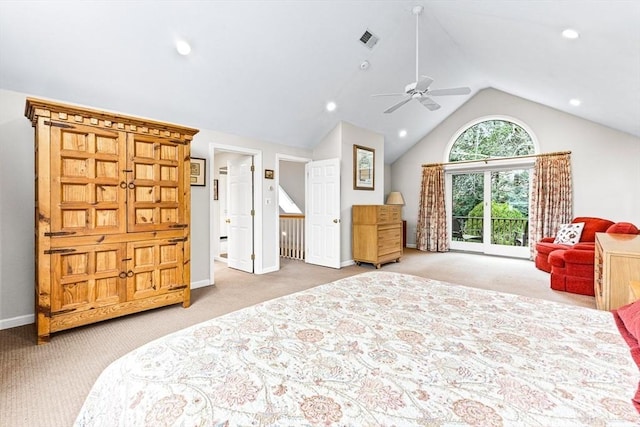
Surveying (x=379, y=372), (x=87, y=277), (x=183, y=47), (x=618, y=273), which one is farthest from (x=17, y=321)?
(x=618, y=273)

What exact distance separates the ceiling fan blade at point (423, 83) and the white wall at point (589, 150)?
389cm

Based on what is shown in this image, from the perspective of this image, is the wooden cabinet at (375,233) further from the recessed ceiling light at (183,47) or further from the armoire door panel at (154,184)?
the recessed ceiling light at (183,47)

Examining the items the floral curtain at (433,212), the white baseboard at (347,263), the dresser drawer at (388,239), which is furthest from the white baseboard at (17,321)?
the floral curtain at (433,212)

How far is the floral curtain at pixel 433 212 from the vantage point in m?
7.03

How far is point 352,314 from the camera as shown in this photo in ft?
4.85

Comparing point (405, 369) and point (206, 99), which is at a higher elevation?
point (206, 99)

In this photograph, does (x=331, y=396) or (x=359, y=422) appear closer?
(x=359, y=422)

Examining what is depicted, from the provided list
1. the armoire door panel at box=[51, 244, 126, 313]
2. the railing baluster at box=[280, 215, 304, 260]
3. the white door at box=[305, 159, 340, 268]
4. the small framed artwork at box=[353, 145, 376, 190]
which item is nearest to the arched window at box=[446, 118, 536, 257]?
the small framed artwork at box=[353, 145, 376, 190]

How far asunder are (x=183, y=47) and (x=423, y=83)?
264 centimetres

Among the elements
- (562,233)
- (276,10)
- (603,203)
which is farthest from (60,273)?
(603,203)

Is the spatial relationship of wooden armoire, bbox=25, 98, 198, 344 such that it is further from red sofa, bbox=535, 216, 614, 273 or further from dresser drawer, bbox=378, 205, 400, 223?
red sofa, bbox=535, 216, 614, 273

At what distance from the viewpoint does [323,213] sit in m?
5.35

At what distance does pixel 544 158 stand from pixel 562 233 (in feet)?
5.40

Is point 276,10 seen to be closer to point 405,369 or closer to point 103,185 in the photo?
Result: point 103,185
